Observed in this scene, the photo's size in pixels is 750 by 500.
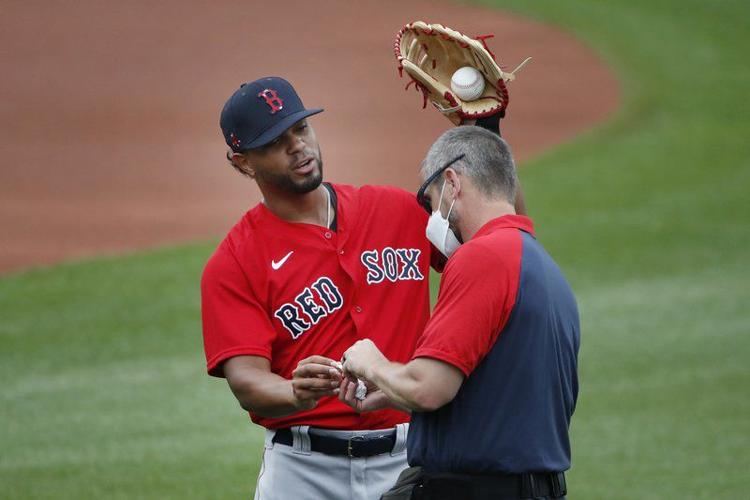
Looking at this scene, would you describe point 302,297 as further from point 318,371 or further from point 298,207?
point 318,371

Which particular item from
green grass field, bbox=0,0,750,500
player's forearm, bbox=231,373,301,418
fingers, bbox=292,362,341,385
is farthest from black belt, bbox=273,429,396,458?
green grass field, bbox=0,0,750,500

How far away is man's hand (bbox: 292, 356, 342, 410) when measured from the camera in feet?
13.6

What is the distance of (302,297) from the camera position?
456cm

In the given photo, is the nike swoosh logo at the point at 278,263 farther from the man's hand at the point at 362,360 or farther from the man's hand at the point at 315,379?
the man's hand at the point at 362,360

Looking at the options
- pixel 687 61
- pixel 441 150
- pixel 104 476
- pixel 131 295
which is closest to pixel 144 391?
pixel 104 476

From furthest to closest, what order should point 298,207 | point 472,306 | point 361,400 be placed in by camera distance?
1. point 298,207
2. point 361,400
3. point 472,306

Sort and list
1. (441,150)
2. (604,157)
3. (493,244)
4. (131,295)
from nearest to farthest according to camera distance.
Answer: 1. (493,244)
2. (441,150)
3. (131,295)
4. (604,157)

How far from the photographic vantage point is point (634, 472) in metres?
8.19

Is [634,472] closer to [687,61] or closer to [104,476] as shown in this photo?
[104,476]

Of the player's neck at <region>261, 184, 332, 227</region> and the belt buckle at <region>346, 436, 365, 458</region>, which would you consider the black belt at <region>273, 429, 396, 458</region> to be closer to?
the belt buckle at <region>346, 436, 365, 458</region>

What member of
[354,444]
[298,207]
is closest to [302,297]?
[298,207]

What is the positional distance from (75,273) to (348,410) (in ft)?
35.7

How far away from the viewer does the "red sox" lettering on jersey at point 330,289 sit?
4.55 metres

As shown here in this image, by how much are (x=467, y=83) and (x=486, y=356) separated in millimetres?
1303
